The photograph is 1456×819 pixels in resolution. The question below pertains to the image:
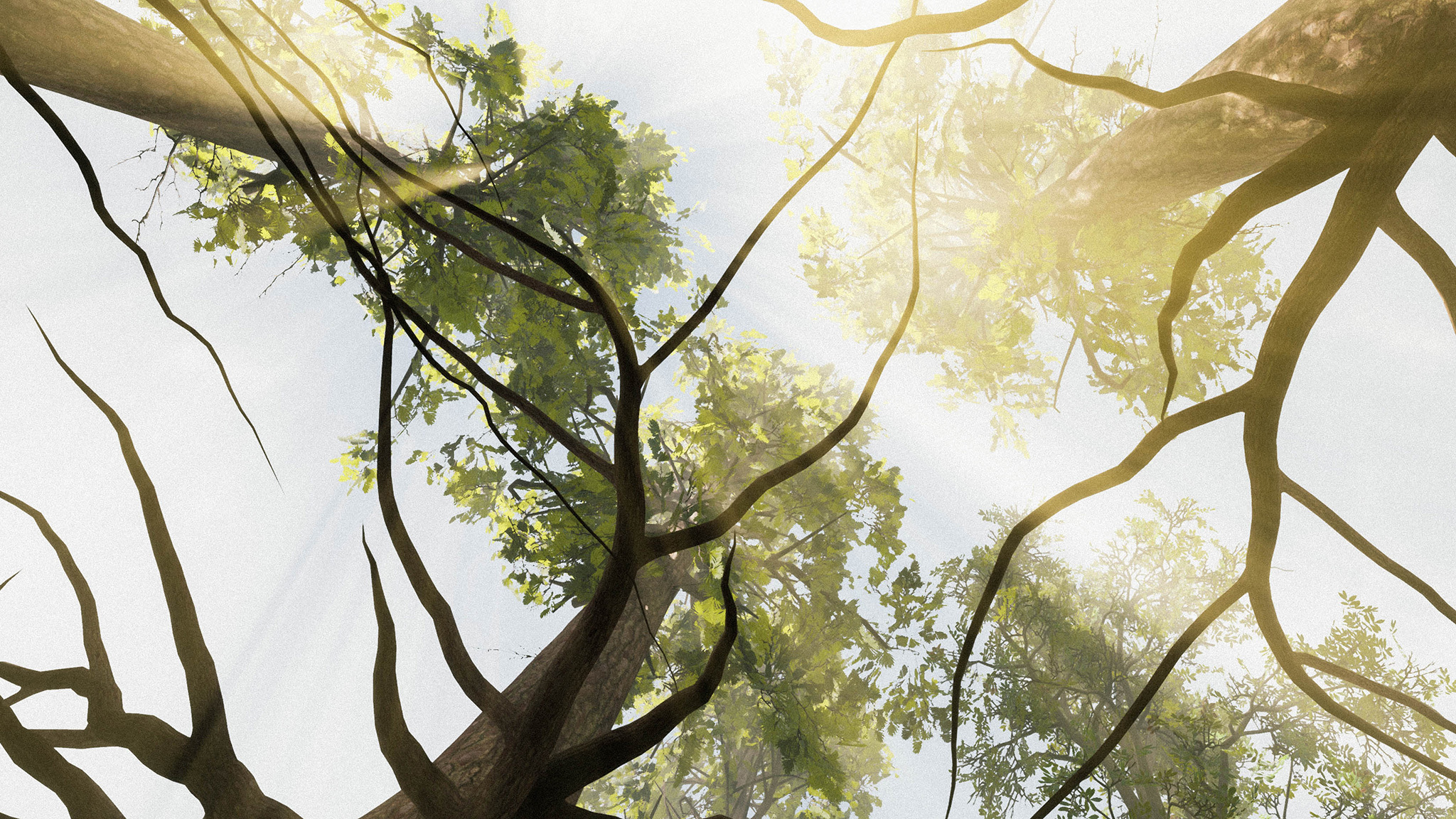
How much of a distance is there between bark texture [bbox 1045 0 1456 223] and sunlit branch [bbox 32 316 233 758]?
173 cm

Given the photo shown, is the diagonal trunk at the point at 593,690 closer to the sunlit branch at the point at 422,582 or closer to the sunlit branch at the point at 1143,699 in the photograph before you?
the sunlit branch at the point at 422,582

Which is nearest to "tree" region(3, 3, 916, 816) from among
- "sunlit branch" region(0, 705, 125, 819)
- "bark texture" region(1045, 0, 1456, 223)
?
"sunlit branch" region(0, 705, 125, 819)

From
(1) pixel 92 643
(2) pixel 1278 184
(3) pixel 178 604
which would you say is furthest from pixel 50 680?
(2) pixel 1278 184

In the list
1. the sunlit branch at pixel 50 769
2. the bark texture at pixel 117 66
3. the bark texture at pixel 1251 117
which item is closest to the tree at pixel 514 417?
the sunlit branch at pixel 50 769

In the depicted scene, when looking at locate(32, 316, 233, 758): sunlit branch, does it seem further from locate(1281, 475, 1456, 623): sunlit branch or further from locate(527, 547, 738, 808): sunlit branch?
locate(1281, 475, 1456, 623): sunlit branch

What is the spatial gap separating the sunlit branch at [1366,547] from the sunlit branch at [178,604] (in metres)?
1.37

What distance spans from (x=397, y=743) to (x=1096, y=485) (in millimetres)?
925

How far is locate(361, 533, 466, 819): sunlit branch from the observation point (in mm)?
717

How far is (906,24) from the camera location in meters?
0.63

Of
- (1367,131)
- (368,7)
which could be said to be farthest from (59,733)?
(368,7)

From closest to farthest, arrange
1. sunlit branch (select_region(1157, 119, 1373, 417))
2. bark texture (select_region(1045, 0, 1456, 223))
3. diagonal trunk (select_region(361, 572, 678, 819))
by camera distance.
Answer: sunlit branch (select_region(1157, 119, 1373, 417))
bark texture (select_region(1045, 0, 1456, 223))
diagonal trunk (select_region(361, 572, 678, 819))

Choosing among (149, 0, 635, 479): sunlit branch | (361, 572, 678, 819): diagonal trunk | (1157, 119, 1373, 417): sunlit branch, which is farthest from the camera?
(361, 572, 678, 819): diagonal trunk

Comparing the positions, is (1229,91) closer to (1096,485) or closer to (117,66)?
(1096,485)

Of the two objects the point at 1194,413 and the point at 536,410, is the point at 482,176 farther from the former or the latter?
the point at 1194,413
